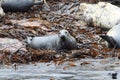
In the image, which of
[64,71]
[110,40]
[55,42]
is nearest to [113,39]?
[110,40]

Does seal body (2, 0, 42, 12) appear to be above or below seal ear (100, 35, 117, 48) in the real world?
above

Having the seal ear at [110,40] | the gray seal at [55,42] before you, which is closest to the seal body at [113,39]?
the seal ear at [110,40]

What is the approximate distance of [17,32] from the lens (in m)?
12.1

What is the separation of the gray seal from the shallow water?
4.92 feet

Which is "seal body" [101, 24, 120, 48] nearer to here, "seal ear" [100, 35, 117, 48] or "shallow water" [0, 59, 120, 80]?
"seal ear" [100, 35, 117, 48]

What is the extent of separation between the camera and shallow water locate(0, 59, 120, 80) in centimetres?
786

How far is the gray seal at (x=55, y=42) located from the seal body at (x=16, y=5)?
3975 mm

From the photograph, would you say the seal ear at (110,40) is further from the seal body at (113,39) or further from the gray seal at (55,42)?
the gray seal at (55,42)

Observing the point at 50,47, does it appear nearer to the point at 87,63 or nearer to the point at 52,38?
the point at 52,38

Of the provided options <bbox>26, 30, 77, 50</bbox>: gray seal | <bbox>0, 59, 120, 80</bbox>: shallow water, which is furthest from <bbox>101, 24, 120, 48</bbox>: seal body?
<bbox>0, 59, 120, 80</bbox>: shallow water

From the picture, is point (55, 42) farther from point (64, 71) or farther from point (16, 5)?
point (16, 5)

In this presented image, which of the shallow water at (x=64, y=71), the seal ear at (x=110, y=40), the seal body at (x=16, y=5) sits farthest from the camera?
the seal body at (x=16, y=5)

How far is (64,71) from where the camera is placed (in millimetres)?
8539

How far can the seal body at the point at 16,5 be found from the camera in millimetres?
15557
